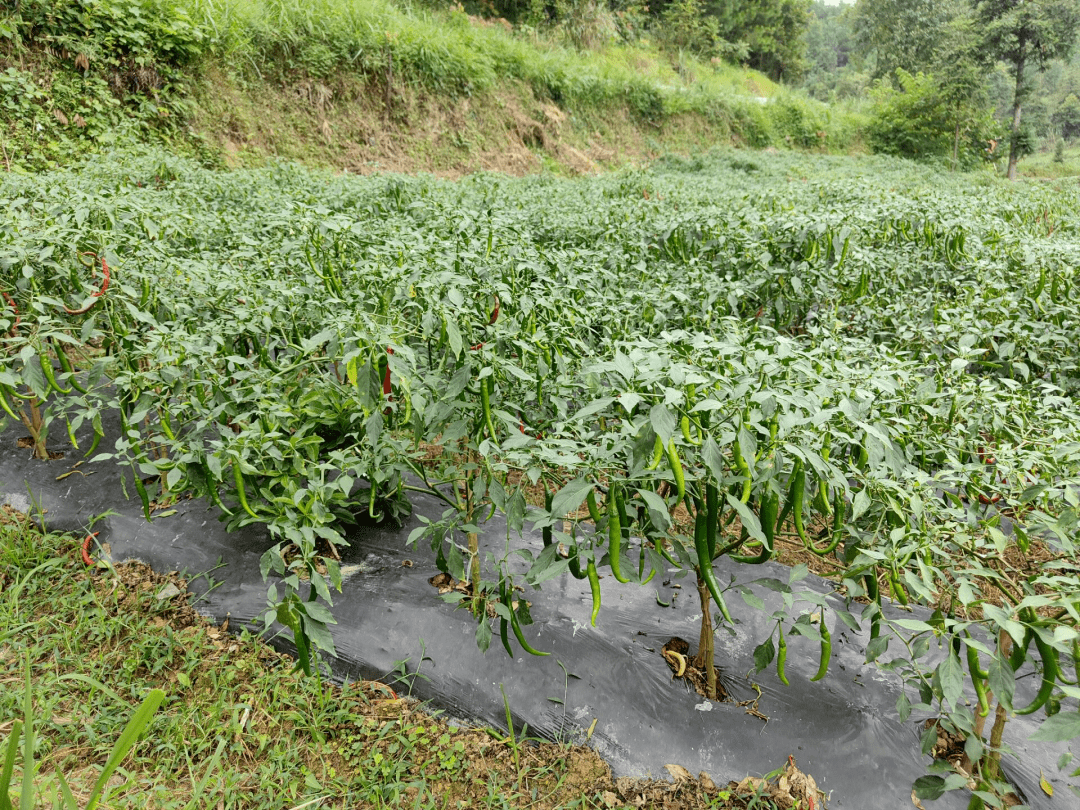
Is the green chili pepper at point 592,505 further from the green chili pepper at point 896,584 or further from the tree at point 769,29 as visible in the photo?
the tree at point 769,29

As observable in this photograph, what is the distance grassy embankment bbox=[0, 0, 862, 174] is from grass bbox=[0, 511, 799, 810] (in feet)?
18.1

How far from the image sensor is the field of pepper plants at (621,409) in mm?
1535

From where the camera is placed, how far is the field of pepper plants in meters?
1.54

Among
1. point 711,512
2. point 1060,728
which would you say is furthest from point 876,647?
point 711,512

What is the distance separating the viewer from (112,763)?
1095 millimetres

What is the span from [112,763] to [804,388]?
5.74 feet

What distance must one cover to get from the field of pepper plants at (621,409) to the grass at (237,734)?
0.87ft

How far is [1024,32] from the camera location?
19.8 metres

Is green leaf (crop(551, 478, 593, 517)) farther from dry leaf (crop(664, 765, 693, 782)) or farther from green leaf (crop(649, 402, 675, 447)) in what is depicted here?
dry leaf (crop(664, 765, 693, 782))

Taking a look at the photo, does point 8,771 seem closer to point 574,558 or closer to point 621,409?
point 574,558

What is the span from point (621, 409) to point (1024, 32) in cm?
2581

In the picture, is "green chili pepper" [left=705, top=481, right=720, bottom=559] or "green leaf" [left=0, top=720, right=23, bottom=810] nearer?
"green leaf" [left=0, top=720, right=23, bottom=810]

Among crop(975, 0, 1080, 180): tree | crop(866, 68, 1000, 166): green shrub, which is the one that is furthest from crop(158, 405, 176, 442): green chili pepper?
crop(975, 0, 1080, 180): tree

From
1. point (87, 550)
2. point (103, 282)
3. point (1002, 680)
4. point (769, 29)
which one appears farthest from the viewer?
point (769, 29)
